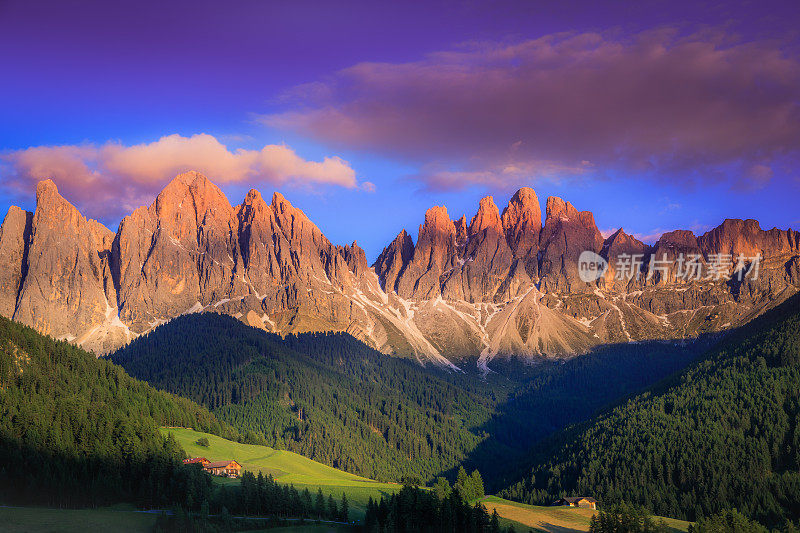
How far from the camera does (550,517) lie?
527 ft

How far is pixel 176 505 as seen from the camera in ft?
390

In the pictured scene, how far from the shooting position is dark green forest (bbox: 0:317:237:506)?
125m

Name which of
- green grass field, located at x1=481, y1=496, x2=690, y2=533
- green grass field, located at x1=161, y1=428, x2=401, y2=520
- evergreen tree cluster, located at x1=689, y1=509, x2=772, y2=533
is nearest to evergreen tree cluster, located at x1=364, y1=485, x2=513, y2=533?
green grass field, located at x1=161, y1=428, x2=401, y2=520

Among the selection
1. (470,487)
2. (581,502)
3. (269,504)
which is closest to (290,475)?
(470,487)

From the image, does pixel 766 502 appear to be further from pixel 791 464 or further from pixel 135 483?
pixel 135 483

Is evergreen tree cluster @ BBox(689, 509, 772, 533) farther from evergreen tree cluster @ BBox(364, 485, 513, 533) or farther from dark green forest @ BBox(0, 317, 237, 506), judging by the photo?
dark green forest @ BBox(0, 317, 237, 506)

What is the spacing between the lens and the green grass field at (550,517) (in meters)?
150

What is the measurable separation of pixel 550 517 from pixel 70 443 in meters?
96.1

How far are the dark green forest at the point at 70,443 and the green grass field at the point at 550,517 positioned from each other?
210 feet

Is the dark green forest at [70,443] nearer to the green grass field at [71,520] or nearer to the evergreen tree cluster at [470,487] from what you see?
the green grass field at [71,520]

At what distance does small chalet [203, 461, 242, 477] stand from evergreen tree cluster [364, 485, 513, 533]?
3850 cm

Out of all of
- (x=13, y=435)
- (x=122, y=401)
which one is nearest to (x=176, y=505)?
(x=13, y=435)

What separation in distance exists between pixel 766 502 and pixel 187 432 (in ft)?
470

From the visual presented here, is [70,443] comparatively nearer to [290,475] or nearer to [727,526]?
[290,475]
